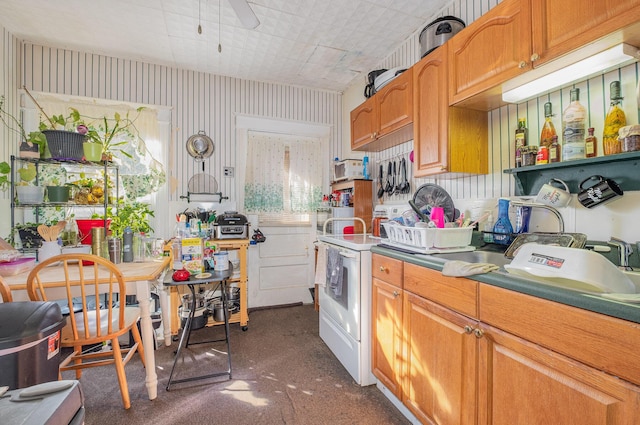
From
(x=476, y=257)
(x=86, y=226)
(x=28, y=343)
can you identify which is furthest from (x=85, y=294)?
(x=476, y=257)

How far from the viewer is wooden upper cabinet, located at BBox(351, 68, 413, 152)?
2139 millimetres

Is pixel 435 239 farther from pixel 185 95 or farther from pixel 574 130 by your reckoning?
pixel 185 95

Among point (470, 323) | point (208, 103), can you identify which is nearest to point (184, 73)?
point (208, 103)

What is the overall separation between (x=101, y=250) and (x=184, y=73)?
7.21 feet

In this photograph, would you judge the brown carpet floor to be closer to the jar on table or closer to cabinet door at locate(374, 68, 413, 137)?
the jar on table

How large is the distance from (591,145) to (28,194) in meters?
3.64

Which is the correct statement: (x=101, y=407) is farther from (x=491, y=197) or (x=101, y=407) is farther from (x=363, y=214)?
(x=491, y=197)

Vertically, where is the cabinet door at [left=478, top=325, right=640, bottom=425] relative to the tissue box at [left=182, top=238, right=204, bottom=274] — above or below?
below

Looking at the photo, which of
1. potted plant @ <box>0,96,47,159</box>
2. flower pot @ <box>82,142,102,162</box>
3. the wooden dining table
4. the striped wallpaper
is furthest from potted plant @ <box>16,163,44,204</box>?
the striped wallpaper

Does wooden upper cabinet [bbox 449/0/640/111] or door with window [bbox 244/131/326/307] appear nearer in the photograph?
wooden upper cabinet [bbox 449/0/640/111]

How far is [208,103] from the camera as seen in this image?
10.9 feet

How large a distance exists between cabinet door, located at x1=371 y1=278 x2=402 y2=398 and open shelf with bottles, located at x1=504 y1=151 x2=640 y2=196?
0.91 metres

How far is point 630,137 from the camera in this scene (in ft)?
3.73

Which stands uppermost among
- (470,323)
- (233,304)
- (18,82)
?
(18,82)
